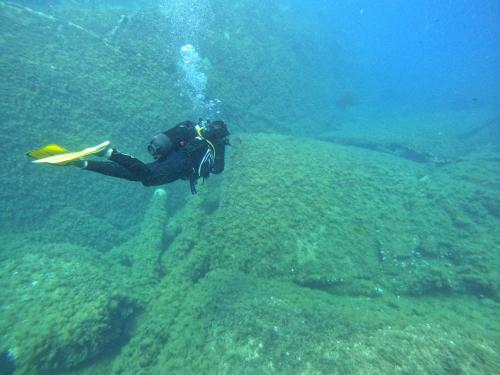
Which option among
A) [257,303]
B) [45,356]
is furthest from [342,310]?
[45,356]

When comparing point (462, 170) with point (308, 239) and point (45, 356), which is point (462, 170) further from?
point (45, 356)

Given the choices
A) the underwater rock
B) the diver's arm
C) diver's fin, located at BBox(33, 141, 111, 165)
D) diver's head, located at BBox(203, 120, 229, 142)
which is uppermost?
diver's head, located at BBox(203, 120, 229, 142)

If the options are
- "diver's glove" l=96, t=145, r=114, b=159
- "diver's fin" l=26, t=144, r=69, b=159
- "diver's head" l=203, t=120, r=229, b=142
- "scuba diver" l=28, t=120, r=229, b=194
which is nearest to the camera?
A: "diver's fin" l=26, t=144, r=69, b=159

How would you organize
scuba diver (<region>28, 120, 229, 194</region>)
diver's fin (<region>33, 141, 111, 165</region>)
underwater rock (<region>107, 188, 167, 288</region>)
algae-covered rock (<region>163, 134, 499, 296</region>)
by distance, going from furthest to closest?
1. underwater rock (<region>107, 188, 167, 288</region>)
2. algae-covered rock (<region>163, 134, 499, 296</region>)
3. scuba diver (<region>28, 120, 229, 194</region>)
4. diver's fin (<region>33, 141, 111, 165</region>)

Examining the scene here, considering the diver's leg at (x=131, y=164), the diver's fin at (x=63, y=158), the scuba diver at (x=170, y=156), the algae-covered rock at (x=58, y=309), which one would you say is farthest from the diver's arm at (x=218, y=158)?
the algae-covered rock at (x=58, y=309)

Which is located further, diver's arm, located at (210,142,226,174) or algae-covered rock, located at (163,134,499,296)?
algae-covered rock, located at (163,134,499,296)

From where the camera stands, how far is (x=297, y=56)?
17625mm

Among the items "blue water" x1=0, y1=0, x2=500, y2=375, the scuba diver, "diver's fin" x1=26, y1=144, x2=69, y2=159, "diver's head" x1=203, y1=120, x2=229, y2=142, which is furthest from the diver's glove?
"blue water" x1=0, y1=0, x2=500, y2=375

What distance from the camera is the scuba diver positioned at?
303 cm

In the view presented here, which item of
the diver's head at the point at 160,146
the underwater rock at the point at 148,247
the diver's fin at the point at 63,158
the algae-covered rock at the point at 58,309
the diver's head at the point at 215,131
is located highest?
the diver's head at the point at 215,131

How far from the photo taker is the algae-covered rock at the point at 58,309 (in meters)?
4.15

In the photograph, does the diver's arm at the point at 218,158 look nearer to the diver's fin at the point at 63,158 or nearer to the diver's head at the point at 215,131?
the diver's head at the point at 215,131

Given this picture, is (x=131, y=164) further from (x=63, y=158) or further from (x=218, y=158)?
(x=218, y=158)

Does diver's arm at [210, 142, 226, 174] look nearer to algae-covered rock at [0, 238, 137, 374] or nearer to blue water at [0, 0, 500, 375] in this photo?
blue water at [0, 0, 500, 375]
